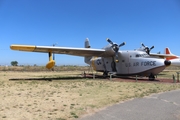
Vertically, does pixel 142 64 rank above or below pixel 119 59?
below

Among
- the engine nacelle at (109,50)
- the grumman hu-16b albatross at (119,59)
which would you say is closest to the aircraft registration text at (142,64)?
the grumman hu-16b albatross at (119,59)

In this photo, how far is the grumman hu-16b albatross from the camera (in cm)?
2095

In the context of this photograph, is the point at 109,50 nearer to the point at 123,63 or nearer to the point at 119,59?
the point at 119,59

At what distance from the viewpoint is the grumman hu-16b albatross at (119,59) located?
2095 centimetres

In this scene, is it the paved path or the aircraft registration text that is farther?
the aircraft registration text

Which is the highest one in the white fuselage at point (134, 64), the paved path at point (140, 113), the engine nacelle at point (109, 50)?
the engine nacelle at point (109, 50)

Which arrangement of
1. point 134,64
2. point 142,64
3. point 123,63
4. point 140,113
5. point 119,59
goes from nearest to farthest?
point 140,113 → point 142,64 → point 134,64 → point 123,63 → point 119,59

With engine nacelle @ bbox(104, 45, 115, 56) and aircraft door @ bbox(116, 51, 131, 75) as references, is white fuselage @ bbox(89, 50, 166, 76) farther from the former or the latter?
engine nacelle @ bbox(104, 45, 115, 56)

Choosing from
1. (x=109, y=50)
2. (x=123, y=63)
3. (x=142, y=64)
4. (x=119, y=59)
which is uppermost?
(x=109, y=50)

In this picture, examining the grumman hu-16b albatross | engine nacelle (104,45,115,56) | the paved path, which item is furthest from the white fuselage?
the paved path

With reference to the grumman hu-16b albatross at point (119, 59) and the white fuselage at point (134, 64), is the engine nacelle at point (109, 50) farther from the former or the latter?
the white fuselage at point (134, 64)

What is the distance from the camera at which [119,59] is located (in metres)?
25.3

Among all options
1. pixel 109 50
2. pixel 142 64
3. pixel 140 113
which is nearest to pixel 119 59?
pixel 109 50

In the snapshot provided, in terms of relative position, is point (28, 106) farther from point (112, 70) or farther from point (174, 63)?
point (174, 63)
